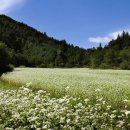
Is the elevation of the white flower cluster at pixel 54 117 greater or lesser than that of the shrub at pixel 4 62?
lesser

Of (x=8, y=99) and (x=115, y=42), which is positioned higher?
(x=115, y=42)

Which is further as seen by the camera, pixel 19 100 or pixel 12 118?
pixel 19 100

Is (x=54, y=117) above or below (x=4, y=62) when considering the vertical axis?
below

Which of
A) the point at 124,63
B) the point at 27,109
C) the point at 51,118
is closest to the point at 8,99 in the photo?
the point at 27,109

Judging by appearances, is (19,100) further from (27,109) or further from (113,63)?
(113,63)

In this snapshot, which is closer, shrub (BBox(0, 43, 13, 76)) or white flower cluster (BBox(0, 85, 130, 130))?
white flower cluster (BBox(0, 85, 130, 130))

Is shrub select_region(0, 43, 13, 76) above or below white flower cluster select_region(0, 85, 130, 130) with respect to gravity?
above

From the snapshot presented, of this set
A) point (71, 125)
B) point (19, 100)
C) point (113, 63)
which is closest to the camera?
point (71, 125)

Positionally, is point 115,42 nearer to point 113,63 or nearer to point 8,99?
point 113,63

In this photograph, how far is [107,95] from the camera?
19.2 meters

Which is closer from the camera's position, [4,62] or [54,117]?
[54,117]

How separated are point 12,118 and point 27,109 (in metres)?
0.63

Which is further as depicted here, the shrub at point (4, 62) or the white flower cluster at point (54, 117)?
the shrub at point (4, 62)

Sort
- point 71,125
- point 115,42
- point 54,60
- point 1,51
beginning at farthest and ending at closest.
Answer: point 54,60 → point 115,42 → point 1,51 → point 71,125
